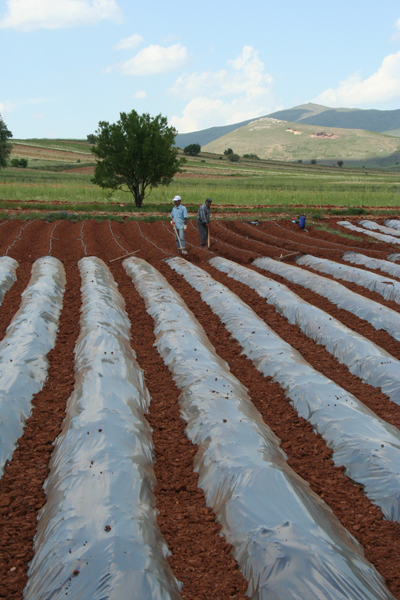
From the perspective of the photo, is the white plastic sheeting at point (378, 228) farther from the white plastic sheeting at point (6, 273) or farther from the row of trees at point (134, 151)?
the white plastic sheeting at point (6, 273)

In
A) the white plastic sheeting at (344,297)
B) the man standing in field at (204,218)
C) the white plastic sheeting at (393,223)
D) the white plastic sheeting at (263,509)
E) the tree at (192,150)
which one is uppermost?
the tree at (192,150)

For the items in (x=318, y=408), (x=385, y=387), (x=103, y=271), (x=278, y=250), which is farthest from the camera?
(x=278, y=250)

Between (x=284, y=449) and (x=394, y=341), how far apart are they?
12.1 feet

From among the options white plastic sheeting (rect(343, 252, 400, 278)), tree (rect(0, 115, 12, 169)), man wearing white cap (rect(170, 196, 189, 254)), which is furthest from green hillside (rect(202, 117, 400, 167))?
man wearing white cap (rect(170, 196, 189, 254))

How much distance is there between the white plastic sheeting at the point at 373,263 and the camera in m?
11.4

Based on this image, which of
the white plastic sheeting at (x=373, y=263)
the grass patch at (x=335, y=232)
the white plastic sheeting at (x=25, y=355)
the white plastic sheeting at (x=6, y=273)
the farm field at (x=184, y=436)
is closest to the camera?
the farm field at (x=184, y=436)

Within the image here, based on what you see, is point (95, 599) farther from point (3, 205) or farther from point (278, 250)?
point (3, 205)

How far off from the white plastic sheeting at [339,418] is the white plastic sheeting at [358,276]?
3.74 metres

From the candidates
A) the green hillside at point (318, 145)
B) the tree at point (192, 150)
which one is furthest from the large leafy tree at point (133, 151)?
the green hillside at point (318, 145)

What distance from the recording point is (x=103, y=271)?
1120cm

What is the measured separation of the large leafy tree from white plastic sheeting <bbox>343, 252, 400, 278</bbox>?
13992 mm

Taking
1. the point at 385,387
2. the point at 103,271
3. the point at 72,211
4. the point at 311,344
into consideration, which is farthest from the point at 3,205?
the point at 385,387

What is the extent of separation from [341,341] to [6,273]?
8.16 m

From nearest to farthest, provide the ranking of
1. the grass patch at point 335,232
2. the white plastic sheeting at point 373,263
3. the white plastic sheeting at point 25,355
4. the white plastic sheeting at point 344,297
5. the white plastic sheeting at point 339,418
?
the white plastic sheeting at point 339,418 < the white plastic sheeting at point 25,355 < the white plastic sheeting at point 344,297 < the white plastic sheeting at point 373,263 < the grass patch at point 335,232
